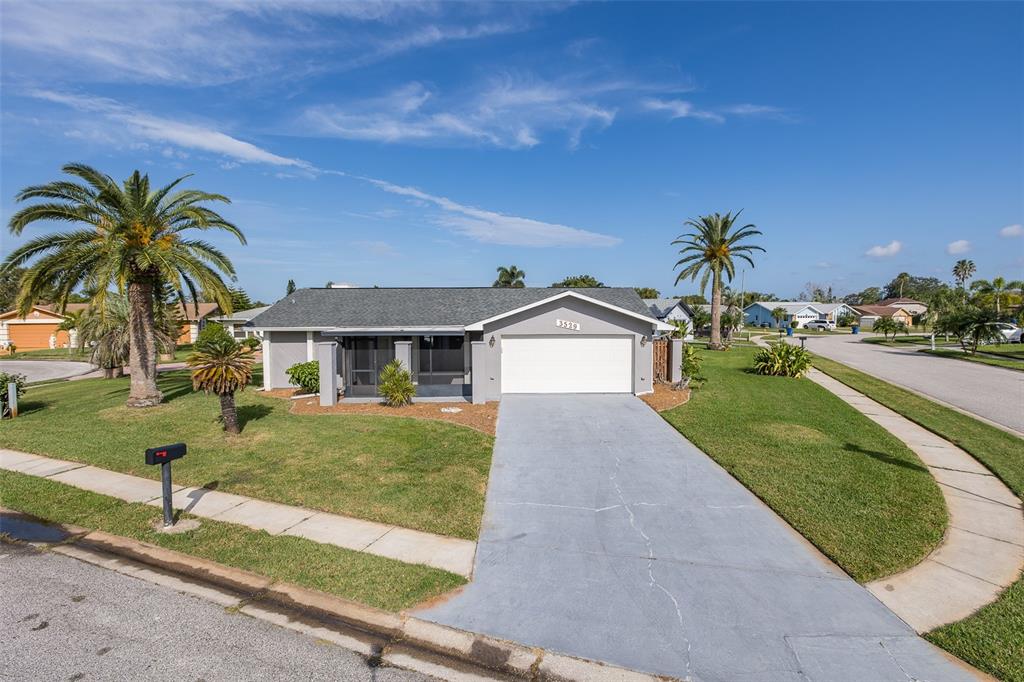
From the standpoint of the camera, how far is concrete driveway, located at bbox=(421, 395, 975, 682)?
15.3 feet

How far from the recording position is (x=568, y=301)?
57.0 ft

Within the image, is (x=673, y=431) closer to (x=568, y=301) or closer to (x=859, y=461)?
(x=859, y=461)

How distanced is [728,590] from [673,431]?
7356 mm

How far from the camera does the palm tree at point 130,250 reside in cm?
1380

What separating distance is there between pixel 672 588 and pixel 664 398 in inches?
450

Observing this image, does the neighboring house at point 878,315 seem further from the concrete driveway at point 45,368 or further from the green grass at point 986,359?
the concrete driveway at point 45,368

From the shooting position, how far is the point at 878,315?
79.9m

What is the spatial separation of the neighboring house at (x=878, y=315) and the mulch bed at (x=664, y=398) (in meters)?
76.8

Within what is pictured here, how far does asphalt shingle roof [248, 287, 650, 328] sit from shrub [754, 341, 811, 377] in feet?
20.2


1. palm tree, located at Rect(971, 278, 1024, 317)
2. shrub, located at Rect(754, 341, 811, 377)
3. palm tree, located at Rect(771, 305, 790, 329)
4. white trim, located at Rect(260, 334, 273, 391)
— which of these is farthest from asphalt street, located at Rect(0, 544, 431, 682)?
palm tree, located at Rect(771, 305, 790, 329)

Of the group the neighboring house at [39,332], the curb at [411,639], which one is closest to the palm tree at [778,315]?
the curb at [411,639]

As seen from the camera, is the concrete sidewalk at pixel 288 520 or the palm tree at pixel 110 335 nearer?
the concrete sidewalk at pixel 288 520

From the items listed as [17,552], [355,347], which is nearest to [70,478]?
[17,552]

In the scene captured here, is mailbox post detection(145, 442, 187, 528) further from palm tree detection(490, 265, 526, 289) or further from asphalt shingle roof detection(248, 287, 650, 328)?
palm tree detection(490, 265, 526, 289)
